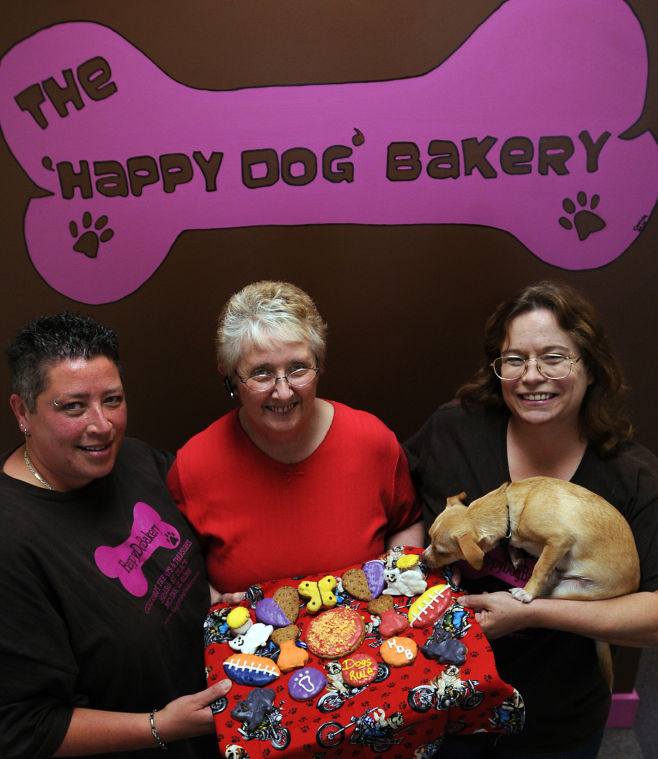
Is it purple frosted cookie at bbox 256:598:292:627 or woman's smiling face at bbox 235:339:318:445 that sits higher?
woman's smiling face at bbox 235:339:318:445

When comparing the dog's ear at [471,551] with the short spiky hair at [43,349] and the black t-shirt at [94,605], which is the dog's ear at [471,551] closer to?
the black t-shirt at [94,605]

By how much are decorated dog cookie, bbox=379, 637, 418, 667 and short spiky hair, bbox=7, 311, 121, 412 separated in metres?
1.03

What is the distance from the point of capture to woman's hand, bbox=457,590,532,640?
1465 millimetres

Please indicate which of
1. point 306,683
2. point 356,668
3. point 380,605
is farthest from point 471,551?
point 306,683

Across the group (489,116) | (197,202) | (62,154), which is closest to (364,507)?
(197,202)

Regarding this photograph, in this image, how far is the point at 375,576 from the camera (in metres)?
1.60

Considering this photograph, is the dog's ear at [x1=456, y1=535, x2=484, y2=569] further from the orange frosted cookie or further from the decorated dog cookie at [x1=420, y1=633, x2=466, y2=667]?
the orange frosted cookie

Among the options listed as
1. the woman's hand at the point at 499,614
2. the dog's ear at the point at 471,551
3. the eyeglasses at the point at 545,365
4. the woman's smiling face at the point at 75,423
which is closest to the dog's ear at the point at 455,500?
the dog's ear at the point at 471,551

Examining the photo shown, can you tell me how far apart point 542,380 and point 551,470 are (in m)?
0.29

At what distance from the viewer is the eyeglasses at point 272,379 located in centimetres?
162

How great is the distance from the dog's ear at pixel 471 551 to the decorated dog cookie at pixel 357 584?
1.00 feet

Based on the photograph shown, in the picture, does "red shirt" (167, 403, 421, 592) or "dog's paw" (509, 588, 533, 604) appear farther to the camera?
"red shirt" (167, 403, 421, 592)

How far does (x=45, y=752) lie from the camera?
1.36 metres

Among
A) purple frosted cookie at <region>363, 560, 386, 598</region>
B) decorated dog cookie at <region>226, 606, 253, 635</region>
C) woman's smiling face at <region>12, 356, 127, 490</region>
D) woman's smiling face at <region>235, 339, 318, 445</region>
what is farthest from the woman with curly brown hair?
woman's smiling face at <region>12, 356, 127, 490</region>
